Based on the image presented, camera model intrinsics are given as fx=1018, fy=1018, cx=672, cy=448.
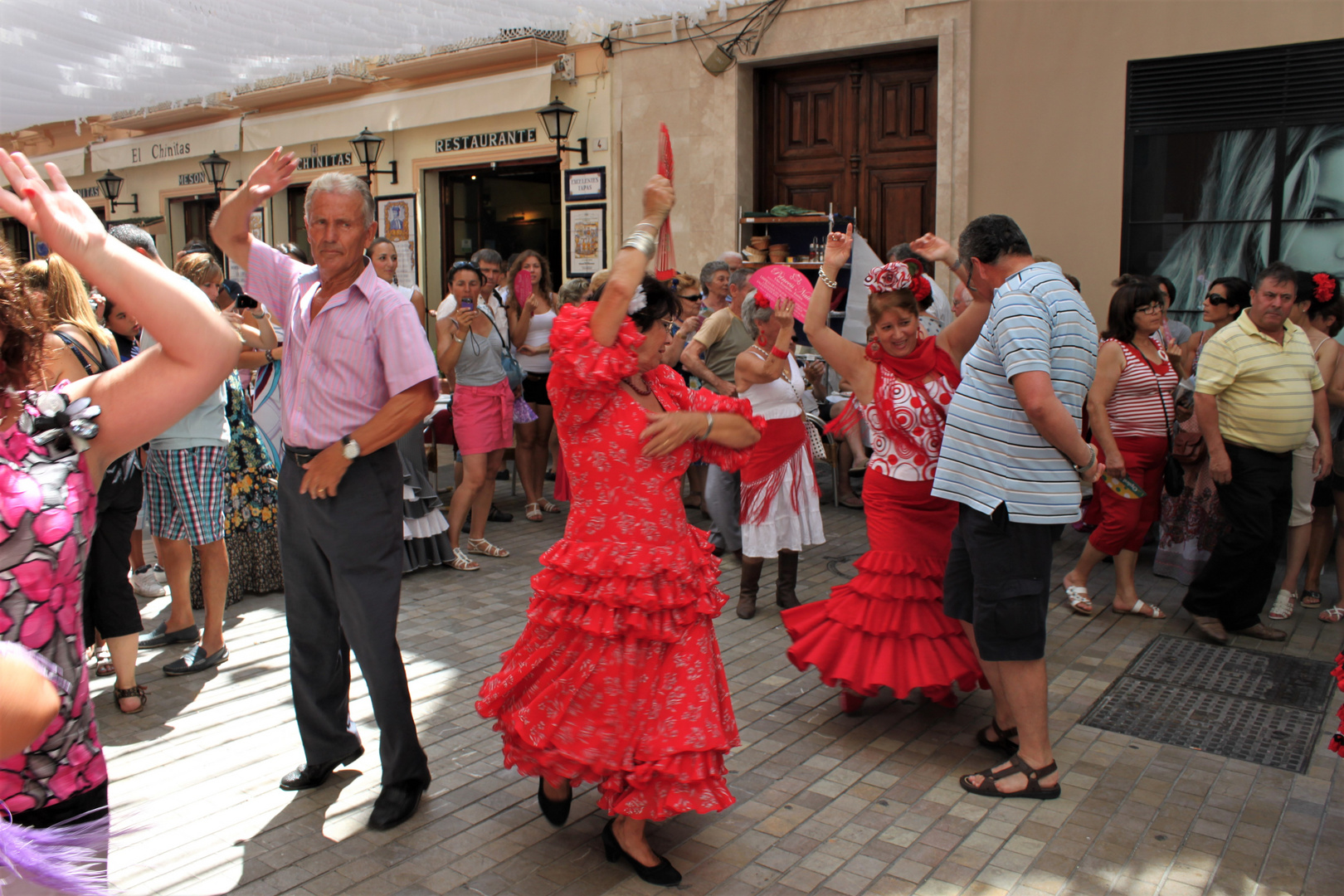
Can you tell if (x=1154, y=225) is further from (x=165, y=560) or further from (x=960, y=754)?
(x=165, y=560)

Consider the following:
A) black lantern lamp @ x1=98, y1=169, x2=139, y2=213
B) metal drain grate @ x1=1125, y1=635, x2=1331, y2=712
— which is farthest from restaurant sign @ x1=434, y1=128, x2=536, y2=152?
metal drain grate @ x1=1125, y1=635, x2=1331, y2=712

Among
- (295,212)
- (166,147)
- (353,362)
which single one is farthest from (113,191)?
(353,362)

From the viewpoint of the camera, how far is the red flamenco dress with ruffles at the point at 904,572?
412cm

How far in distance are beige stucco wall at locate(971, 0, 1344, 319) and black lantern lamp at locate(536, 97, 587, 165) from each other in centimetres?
495

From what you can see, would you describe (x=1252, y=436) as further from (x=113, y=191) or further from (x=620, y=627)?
(x=113, y=191)

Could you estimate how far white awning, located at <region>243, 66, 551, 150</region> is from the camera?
12.7 m

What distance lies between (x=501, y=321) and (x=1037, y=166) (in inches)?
208

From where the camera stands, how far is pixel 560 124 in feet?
41.1

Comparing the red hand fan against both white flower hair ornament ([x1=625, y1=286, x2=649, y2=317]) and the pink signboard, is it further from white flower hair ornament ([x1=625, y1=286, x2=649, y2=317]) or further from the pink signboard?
the pink signboard

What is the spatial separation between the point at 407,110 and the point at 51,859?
45.4 ft

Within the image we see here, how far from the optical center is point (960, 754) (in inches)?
162

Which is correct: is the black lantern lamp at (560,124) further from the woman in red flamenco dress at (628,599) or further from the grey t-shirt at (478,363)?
the woman in red flamenco dress at (628,599)

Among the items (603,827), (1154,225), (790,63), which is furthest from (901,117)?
(603,827)

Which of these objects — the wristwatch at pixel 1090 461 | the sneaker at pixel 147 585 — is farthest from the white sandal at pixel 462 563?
the wristwatch at pixel 1090 461
